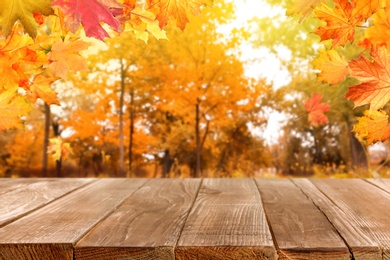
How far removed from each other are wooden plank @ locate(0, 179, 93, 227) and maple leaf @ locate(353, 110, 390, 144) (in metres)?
1.23

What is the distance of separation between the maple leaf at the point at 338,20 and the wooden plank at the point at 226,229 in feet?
2.11

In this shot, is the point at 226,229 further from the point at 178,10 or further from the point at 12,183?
the point at 12,183

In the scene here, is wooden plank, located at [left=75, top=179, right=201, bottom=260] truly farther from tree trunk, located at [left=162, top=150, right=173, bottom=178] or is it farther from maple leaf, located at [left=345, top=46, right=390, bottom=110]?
tree trunk, located at [left=162, top=150, right=173, bottom=178]

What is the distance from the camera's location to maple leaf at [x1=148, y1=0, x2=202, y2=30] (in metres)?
1.38

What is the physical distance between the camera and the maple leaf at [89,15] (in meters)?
1.12

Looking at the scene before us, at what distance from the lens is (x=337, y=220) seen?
155cm

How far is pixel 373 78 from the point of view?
1.33m

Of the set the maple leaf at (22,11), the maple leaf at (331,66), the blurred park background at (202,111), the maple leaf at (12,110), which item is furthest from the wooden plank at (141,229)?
the blurred park background at (202,111)

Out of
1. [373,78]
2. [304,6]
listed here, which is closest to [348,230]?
[373,78]

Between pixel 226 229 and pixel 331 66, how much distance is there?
73 cm

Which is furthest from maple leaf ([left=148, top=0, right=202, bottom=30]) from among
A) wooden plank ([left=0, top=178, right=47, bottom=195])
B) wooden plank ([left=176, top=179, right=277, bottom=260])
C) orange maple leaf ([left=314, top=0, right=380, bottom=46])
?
wooden plank ([left=0, top=178, right=47, bottom=195])

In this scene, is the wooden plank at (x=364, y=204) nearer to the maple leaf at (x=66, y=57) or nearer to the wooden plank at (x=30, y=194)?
the maple leaf at (x=66, y=57)

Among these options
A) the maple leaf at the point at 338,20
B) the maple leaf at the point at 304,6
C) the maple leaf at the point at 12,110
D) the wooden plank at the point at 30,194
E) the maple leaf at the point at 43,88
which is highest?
the maple leaf at the point at 304,6

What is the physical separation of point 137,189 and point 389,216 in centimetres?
118
